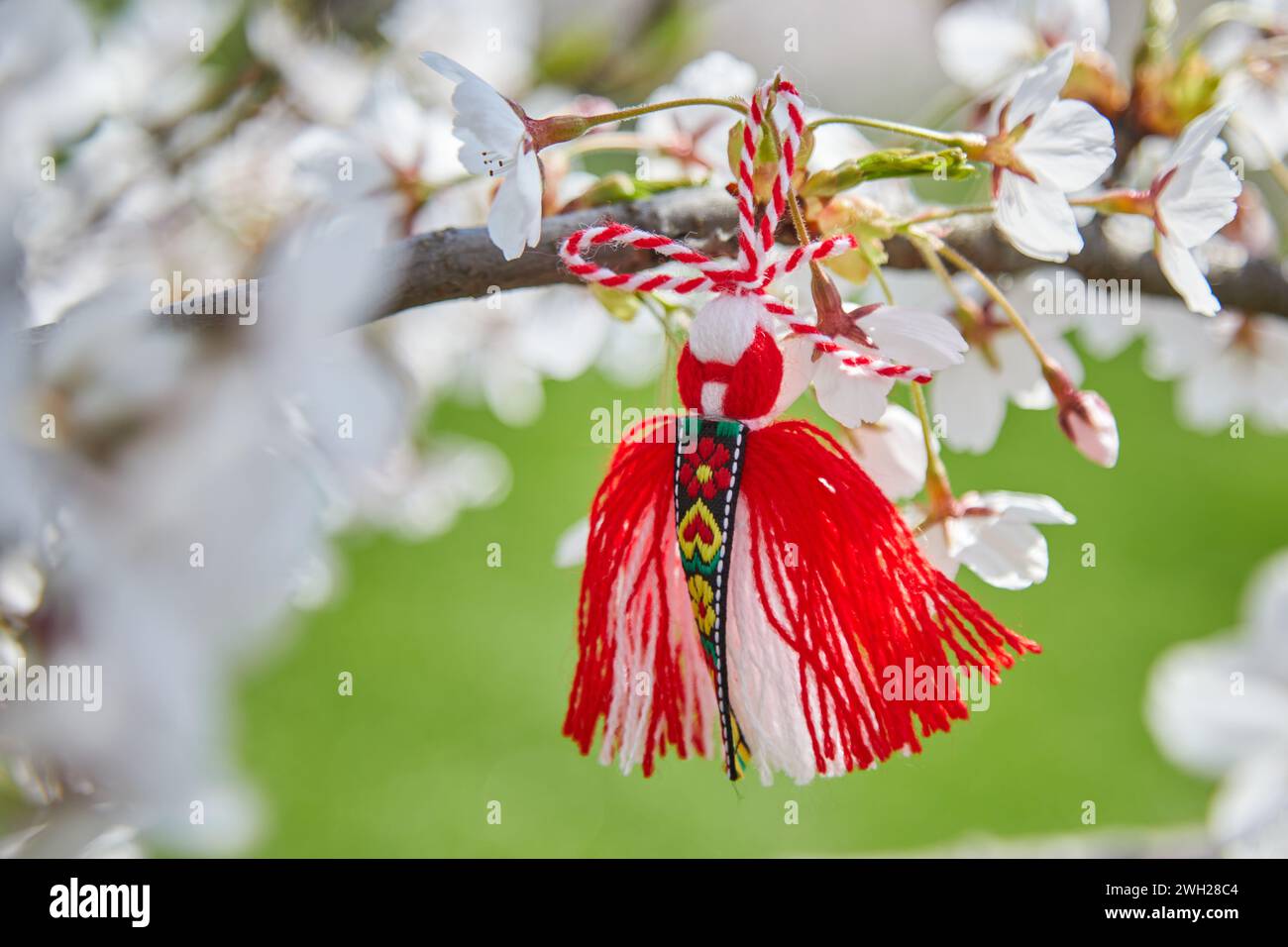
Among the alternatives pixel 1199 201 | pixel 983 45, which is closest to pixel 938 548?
pixel 1199 201

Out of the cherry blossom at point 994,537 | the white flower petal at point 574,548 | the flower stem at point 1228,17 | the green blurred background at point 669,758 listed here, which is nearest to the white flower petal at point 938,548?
the cherry blossom at point 994,537

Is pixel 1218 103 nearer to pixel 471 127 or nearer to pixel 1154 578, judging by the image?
pixel 471 127

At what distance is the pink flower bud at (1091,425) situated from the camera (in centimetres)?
33

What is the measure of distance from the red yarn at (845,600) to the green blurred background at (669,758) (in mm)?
A: 583

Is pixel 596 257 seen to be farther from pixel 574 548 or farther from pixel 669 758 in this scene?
pixel 669 758

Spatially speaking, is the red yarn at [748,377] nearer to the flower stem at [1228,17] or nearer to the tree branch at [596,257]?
the tree branch at [596,257]

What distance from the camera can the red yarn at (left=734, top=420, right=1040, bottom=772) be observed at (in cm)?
31

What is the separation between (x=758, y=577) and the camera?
0.31 m

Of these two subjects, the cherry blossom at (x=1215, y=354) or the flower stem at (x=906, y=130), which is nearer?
the flower stem at (x=906, y=130)

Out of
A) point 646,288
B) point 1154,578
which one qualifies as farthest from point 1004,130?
point 1154,578

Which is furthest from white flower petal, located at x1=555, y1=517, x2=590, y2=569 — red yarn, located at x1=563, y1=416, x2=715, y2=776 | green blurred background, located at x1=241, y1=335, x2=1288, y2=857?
green blurred background, located at x1=241, y1=335, x2=1288, y2=857

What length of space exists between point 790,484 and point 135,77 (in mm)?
349

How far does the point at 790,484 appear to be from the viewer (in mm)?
309

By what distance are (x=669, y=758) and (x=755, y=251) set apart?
0.90 metres
